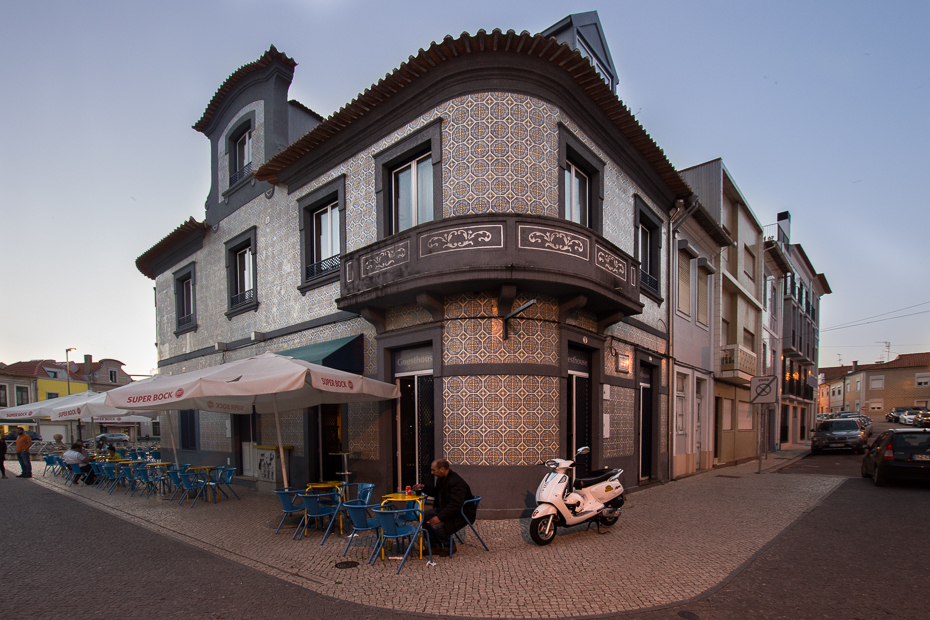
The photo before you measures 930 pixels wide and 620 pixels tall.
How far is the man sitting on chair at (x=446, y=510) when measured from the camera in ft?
20.4

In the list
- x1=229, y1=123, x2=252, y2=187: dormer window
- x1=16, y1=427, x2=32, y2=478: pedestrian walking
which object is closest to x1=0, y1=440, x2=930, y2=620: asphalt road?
x1=229, y1=123, x2=252, y2=187: dormer window

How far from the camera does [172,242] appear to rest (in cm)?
1745

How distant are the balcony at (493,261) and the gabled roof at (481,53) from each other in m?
2.84

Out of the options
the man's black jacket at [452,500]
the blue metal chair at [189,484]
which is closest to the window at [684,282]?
the man's black jacket at [452,500]

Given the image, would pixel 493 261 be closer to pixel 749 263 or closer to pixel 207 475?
pixel 207 475

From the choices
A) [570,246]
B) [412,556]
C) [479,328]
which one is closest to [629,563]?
[412,556]

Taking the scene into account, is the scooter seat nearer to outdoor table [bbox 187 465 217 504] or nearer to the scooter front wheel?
the scooter front wheel

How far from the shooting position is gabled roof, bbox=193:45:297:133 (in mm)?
13883

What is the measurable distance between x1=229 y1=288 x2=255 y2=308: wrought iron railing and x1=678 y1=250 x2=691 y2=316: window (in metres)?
11.5

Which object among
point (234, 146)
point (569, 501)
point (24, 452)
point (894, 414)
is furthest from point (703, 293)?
point (894, 414)

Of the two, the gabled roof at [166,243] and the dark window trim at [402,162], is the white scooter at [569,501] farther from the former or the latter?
the gabled roof at [166,243]

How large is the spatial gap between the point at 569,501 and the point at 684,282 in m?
9.59

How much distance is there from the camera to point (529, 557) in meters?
6.32

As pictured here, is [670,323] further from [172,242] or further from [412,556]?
[172,242]
